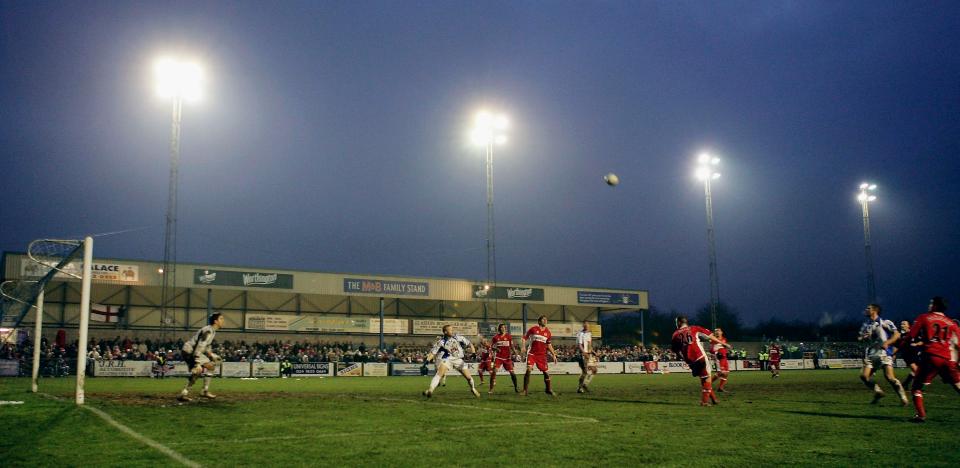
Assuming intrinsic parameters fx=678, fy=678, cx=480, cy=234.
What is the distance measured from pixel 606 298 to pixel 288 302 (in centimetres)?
3146

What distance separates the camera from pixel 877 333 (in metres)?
16.9

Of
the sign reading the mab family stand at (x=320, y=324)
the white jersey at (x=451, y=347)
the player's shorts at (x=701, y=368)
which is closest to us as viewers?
the player's shorts at (x=701, y=368)

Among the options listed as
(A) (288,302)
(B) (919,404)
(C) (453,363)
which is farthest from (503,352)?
(A) (288,302)

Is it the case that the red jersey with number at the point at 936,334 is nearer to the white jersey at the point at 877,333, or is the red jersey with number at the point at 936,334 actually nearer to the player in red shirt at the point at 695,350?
the white jersey at the point at 877,333

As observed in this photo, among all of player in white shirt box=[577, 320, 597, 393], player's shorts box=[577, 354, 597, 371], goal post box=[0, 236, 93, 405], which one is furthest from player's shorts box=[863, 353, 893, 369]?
goal post box=[0, 236, 93, 405]

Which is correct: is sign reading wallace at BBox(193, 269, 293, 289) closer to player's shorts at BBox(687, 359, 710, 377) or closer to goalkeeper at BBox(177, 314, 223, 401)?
goalkeeper at BBox(177, 314, 223, 401)

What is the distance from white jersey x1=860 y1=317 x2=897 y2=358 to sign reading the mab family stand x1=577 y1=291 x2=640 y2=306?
1988 inches

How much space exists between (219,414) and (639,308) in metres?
62.1

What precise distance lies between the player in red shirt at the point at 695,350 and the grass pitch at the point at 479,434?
667 mm

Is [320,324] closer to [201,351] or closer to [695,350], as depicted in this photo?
[201,351]

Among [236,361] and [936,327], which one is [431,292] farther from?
[936,327]

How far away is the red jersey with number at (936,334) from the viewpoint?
1230cm

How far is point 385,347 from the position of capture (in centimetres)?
5925

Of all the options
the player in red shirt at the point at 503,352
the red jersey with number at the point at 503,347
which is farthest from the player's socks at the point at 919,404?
the red jersey with number at the point at 503,347
